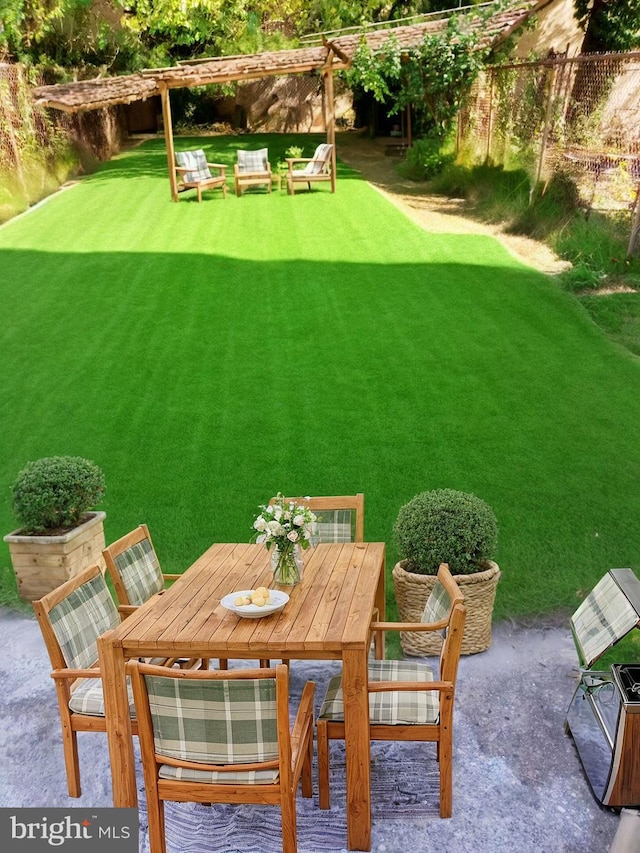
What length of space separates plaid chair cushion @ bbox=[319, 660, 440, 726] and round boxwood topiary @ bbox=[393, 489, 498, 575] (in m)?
0.96

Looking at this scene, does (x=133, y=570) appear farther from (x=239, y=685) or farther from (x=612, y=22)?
(x=612, y=22)

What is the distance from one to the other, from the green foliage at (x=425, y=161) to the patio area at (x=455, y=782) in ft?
43.0

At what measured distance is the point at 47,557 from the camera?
5.05 metres

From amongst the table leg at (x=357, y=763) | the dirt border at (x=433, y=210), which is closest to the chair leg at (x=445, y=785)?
the table leg at (x=357, y=763)

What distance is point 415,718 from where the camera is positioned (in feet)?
10.8

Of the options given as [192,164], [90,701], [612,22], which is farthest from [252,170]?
[90,701]

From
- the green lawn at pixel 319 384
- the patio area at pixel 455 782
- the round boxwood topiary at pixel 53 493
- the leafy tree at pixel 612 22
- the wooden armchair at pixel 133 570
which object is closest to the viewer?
the patio area at pixel 455 782

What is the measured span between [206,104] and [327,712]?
25.1 meters

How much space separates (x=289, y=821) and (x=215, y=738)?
1.34 ft

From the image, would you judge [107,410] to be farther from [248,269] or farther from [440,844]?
[440,844]

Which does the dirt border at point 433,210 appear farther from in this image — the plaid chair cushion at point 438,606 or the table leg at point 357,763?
the table leg at point 357,763

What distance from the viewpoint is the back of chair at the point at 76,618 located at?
3.34 metres

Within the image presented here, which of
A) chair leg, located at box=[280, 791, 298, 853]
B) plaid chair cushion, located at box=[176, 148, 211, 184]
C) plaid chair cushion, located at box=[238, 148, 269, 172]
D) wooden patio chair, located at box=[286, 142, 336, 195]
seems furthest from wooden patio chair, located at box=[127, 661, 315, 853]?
plaid chair cushion, located at box=[238, 148, 269, 172]

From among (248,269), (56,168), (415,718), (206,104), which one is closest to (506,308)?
(248,269)
